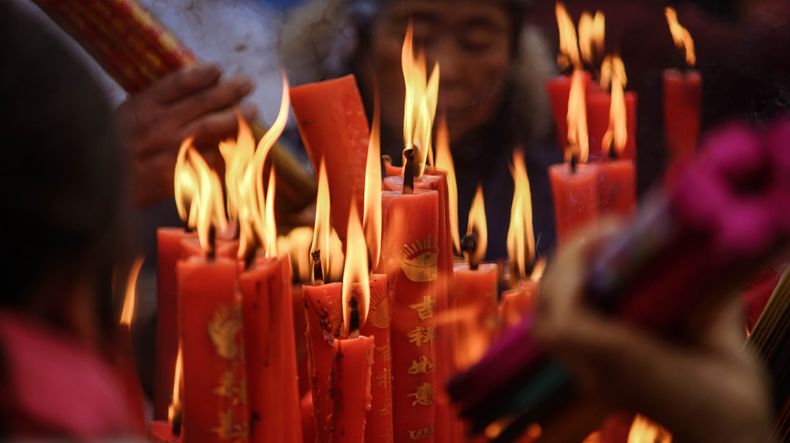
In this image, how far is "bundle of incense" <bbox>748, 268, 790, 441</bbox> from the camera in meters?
0.87

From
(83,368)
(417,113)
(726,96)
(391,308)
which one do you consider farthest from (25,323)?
(726,96)

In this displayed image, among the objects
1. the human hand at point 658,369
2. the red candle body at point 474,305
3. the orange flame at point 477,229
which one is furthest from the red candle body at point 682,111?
the human hand at point 658,369

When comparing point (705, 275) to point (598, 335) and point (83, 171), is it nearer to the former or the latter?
point (598, 335)

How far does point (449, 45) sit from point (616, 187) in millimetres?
1208

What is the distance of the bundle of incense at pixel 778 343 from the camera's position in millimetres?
871

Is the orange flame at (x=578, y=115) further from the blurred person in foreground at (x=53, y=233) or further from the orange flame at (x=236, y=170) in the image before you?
the blurred person in foreground at (x=53, y=233)

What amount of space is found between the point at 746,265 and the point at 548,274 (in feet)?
0.39

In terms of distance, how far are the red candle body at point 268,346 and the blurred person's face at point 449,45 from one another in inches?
55.5

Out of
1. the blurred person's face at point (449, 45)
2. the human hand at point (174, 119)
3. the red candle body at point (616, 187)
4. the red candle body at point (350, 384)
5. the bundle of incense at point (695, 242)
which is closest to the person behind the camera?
the bundle of incense at point (695, 242)

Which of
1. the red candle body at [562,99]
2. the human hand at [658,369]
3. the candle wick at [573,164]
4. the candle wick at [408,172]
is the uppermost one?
the red candle body at [562,99]

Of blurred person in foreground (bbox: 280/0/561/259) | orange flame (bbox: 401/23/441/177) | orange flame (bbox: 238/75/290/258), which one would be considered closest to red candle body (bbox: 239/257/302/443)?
orange flame (bbox: 238/75/290/258)

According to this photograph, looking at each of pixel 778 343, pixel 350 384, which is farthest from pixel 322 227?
pixel 778 343

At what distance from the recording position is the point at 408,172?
35.3 inches

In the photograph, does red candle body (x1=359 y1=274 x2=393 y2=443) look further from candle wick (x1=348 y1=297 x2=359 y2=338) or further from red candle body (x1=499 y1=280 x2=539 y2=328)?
red candle body (x1=499 y1=280 x2=539 y2=328)
